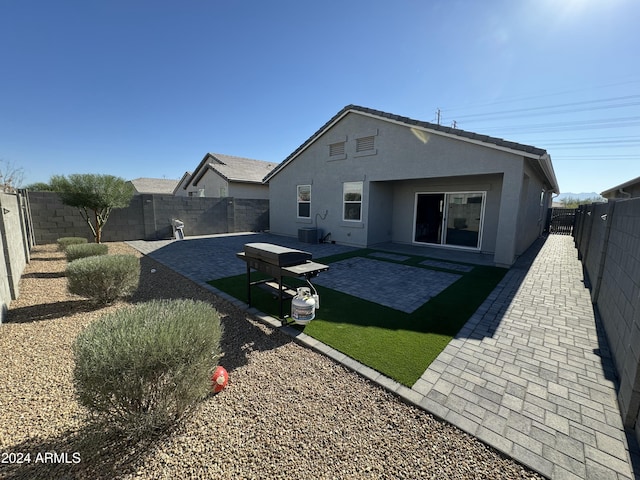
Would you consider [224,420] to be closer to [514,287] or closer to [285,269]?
[285,269]

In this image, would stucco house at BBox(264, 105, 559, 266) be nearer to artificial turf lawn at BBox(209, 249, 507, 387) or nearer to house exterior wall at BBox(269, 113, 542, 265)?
house exterior wall at BBox(269, 113, 542, 265)

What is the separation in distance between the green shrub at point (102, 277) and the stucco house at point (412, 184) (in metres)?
8.04

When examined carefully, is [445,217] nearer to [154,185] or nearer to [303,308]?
[303,308]

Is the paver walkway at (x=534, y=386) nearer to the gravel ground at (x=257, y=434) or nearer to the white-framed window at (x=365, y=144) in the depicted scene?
the gravel ground at (x=257, y=434)

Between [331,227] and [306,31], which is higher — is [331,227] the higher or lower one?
the lower one

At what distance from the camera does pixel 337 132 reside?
38.0 ft

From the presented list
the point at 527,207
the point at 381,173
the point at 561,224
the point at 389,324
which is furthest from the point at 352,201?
the point at 561,224

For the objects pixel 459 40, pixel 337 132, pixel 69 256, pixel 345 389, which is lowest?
pixel 345 389

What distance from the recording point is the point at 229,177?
1898cm

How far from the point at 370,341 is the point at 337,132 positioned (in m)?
10.2

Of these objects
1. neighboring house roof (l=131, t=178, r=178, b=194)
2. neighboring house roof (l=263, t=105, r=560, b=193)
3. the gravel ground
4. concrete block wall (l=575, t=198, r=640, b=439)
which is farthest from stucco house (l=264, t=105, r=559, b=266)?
neighboring house roof (l=131, t=178, r=178, b=194)

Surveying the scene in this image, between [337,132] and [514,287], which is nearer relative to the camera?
[514,287]

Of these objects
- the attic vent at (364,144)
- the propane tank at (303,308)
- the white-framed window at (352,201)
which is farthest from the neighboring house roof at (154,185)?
the propane tank at (303,308)

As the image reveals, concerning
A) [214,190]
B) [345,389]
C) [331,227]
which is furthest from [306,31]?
[214,190]
